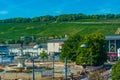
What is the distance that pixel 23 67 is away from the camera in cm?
5294

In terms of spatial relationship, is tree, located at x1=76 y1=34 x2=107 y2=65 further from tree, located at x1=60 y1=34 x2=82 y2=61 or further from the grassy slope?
the grassy slope

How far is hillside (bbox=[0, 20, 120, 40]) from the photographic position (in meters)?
128

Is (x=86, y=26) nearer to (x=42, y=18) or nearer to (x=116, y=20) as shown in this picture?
(x=116, y=20)

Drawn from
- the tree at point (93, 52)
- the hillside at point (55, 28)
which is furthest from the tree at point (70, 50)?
the hillside at point (55, 28)

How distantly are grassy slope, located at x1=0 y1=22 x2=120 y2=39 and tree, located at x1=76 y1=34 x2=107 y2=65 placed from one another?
6169cm

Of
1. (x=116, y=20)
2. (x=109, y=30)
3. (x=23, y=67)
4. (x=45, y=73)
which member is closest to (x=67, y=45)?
(x=23, y=67)

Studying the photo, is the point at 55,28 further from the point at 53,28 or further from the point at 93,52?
the point at 93,52

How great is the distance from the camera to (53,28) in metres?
138

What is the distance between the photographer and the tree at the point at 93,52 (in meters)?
57.2

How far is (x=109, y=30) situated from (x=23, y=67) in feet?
237

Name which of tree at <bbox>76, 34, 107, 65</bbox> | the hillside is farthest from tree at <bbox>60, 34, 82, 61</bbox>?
the hillside

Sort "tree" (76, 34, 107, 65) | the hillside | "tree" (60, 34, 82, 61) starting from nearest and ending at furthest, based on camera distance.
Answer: "tree" (76, 34, 107, 65) < "tree" (60, 34, 82, 61) < the hillside

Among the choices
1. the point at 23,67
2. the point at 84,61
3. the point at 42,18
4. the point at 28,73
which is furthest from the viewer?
the point at 42,18

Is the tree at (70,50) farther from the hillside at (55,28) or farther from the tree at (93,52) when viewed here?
the hillside at (55,28)
